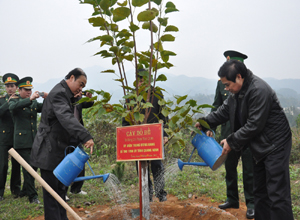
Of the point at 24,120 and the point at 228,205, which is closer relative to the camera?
the point at 228,205

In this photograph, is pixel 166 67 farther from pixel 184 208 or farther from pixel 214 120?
pixel 184 208

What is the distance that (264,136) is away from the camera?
2250mm

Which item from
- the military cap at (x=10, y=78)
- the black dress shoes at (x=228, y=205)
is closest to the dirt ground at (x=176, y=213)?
the black dress shoes at (x=228, y=205)

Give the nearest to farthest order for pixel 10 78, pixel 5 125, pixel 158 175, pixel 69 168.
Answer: pixel 69 168, pixel 158 175, pixel 5 125, pixel 10 78

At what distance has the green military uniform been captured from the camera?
151 inches

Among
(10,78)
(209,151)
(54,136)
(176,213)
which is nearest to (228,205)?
(176,213)

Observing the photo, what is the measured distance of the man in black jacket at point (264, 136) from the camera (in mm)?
2176

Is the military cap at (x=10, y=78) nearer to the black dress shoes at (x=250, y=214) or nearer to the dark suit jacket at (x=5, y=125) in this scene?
the dark suit jacket at (x=5, y=125)

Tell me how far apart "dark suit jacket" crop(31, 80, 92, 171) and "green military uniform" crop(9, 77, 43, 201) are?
1.56 metres

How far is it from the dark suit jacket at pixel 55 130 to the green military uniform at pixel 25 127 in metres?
1.56

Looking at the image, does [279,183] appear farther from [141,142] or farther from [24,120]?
[24,120]

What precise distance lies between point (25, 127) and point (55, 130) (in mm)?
1895

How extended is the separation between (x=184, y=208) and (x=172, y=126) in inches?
53.3

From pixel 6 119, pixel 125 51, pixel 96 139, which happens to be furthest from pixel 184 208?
pixel 96 139
